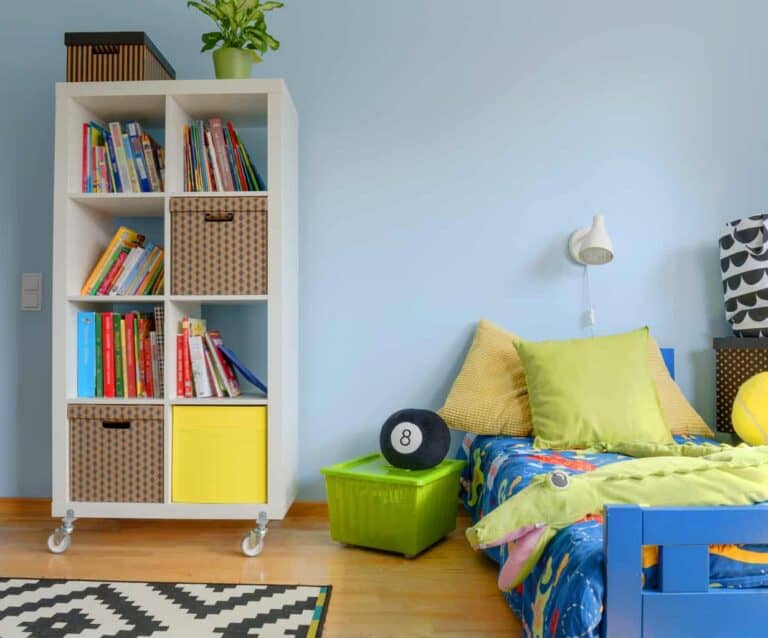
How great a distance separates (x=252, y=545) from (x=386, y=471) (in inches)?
19.1

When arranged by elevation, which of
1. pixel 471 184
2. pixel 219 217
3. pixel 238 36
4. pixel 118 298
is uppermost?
pixel 238 36

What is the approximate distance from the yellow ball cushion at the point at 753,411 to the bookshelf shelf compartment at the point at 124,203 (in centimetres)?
198

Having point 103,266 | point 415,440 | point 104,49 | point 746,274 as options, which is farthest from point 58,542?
point 746,274

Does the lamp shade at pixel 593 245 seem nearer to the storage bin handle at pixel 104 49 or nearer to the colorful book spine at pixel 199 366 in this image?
the colorful book spine at pixel 199 366

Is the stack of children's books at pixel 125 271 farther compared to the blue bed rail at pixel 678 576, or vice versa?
the stack of children's books at pixel 125 271

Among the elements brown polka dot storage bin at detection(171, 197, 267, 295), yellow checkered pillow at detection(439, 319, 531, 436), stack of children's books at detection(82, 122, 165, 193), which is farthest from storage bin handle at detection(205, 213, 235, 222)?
yellow checkered pillow at detection(439, 319, 531, 436)

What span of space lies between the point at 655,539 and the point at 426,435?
1.21 meters

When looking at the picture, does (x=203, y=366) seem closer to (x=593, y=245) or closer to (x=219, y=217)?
(x=219, y=217)

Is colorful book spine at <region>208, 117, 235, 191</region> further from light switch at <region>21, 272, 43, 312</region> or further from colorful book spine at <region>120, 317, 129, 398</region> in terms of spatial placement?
light switch at <region>21, 272, 43, 312</region>

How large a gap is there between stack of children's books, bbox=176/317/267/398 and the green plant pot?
0.83 metres

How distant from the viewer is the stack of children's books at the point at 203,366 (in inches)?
96.2

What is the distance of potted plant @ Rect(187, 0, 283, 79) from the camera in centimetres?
242

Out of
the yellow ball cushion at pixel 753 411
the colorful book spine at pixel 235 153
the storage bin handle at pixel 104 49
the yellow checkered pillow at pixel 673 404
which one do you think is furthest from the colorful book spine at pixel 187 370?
the yellow ball cushion at pixel 753 411

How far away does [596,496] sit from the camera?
1.43m
